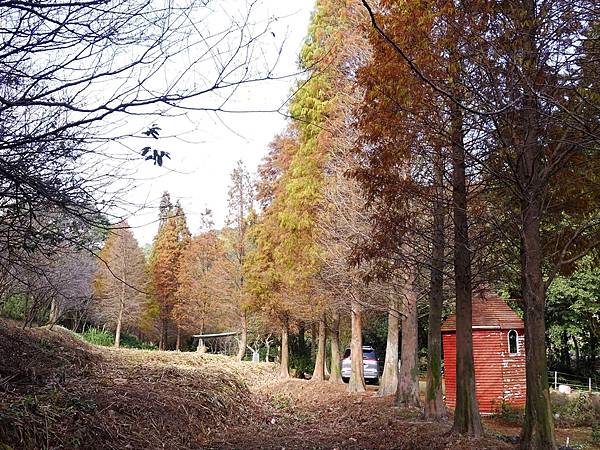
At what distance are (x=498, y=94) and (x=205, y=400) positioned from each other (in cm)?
777

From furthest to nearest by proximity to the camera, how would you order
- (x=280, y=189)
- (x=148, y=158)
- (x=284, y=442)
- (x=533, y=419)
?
1. (x=280, y=189)
2. (x=284, y=442)
3. (x=533, y=419)
4. (x=148, y=158)

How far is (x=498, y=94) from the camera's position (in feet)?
20.1

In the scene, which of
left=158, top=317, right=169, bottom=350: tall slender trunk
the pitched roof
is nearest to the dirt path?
the pitched roof

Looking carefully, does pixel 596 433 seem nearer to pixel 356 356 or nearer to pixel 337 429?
pixel 337 429

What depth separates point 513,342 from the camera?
17219mm

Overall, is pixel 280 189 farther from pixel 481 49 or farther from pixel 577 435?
pixel 481 49

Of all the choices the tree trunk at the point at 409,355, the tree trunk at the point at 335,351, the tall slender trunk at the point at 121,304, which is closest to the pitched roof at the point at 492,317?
the tree trunk at the point at 409,355

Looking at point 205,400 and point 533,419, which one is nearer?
point 533,419

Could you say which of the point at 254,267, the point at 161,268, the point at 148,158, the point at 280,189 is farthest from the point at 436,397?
the point at 161,268

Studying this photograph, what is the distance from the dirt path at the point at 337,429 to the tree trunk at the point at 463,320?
1.12 ft

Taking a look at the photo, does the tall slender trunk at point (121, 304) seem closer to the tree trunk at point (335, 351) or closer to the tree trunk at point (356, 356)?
the tree trunk at point (335, 351)

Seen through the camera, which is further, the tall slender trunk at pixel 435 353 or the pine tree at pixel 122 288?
the pine tree at pixel 122 288

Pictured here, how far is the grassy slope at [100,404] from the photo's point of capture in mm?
6059

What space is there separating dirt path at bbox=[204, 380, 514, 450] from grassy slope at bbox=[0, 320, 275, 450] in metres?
0.56
